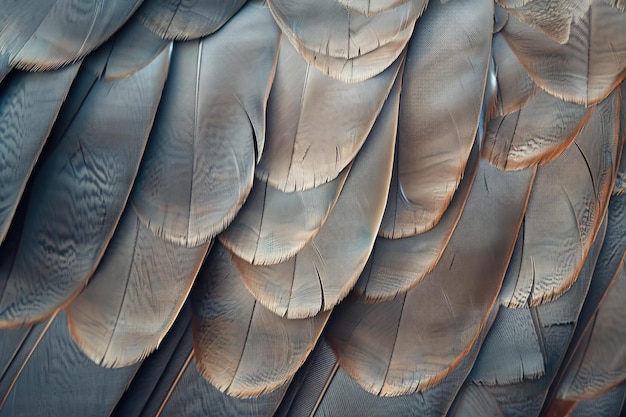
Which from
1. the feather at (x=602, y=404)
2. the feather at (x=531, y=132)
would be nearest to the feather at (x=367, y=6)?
the feather at (x=531, y=132)

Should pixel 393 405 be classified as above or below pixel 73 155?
below

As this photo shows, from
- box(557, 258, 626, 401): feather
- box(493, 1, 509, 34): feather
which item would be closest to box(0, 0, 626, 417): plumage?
box(493, 1, 509, 34): feather

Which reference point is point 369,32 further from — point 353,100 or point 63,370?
point 63,370

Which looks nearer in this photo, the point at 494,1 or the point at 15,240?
the point at 15,240

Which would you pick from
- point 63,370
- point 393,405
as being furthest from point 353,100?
point 63,370

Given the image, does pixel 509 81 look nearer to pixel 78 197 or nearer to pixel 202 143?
pixel 202 143

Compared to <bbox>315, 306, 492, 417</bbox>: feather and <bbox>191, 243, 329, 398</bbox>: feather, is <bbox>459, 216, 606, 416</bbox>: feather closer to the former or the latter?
<bbox>315, 306, 492, 417</bbox>: feather
